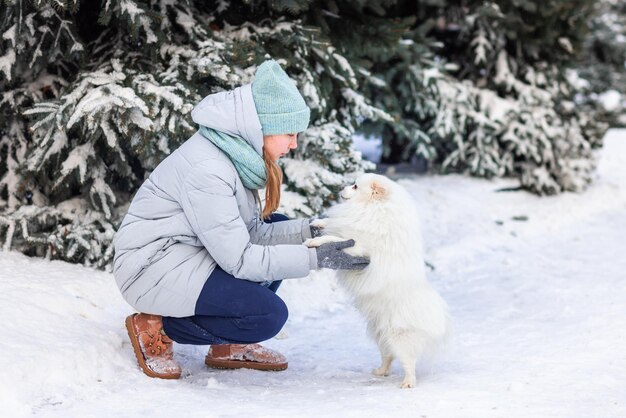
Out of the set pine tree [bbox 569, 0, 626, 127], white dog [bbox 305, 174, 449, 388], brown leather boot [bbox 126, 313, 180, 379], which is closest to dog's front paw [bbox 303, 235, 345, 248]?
white dog [bbox 305, 174, 449, 388]

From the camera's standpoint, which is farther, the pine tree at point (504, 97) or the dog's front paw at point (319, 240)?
the pine tree at point (504, 97)

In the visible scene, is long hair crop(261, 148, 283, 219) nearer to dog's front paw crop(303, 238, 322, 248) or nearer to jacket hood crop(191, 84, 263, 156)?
jacket hood crop(191, 84, 263, 156)

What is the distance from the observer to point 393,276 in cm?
364

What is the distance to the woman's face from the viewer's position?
361cm

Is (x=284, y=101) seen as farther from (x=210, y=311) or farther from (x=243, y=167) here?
(x=210, y=311)

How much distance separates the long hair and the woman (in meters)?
0.06

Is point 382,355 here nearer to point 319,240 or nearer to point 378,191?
point 319,240

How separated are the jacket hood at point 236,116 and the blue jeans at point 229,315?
681 millimetres

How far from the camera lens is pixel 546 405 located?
3.21 metres

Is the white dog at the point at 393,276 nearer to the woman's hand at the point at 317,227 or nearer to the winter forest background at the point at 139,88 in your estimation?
the woman's hand at the point at 317,227

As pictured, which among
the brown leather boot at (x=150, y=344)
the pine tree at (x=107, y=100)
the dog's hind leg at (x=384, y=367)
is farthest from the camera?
the pine tree at (x=107, y=100)

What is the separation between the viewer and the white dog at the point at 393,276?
3.65 meters

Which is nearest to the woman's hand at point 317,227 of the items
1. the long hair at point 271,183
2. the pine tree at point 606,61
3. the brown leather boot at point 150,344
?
the long hair at point 271,183

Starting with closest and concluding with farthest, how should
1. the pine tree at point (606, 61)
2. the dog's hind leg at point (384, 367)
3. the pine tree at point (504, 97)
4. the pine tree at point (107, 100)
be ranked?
the dog's hind leg at point (384, 367)
the pine tree at point (107, 100)
the pine tree at point (504, 97)
the pine tree at point (606, 61)
